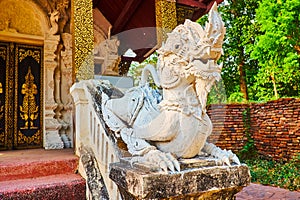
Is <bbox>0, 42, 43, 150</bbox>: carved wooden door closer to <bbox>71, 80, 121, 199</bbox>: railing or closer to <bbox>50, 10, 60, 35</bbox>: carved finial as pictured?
<bbox>50, 10, 60, 35</bbox>: carved finial

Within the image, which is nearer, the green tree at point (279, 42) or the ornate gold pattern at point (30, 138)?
the ornate gold pattern at point (30, 138)

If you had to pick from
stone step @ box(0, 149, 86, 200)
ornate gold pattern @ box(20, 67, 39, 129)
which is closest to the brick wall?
ornate gold pattern @ box(20, 67, 39, 129)

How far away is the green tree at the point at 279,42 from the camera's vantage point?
23.3 feet

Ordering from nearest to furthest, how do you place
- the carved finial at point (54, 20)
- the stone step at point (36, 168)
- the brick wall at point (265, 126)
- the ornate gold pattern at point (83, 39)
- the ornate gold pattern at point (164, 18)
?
the stone step at point (36, 168)
the ornate gold pattern at point (83, 39)
the ornate gold pattern at point (164, 18)
the carved finial at point (54, 20)
the brick wall at point (265, 126)

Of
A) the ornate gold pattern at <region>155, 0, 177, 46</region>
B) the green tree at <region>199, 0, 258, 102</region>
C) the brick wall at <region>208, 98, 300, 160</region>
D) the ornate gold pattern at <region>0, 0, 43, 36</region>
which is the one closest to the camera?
the ornate gold pattern at <region>155, 0, 177, 46</region>

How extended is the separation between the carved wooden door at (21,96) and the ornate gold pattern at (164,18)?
218 centimetres

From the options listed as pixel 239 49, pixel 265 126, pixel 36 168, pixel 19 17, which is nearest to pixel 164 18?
pixel 19 17

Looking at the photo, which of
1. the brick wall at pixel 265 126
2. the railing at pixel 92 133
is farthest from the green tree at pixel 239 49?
the railing at pixel 92 133

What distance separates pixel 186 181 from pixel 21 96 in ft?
13.1

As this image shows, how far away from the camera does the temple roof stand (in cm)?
612

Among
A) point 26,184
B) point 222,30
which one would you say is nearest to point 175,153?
point 222,30

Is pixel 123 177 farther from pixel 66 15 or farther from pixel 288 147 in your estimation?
pixel 288 147

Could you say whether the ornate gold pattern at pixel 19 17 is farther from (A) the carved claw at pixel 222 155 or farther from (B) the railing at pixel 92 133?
(A) the carved claw at pixel 222 155

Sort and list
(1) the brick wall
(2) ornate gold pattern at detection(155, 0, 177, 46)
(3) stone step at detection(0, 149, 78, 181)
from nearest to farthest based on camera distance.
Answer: (3) stone step at detection(0, 149, 78, 181), (2) ornate gold pattern at detection(155, 0, 177, 46), (1) the brick wall
